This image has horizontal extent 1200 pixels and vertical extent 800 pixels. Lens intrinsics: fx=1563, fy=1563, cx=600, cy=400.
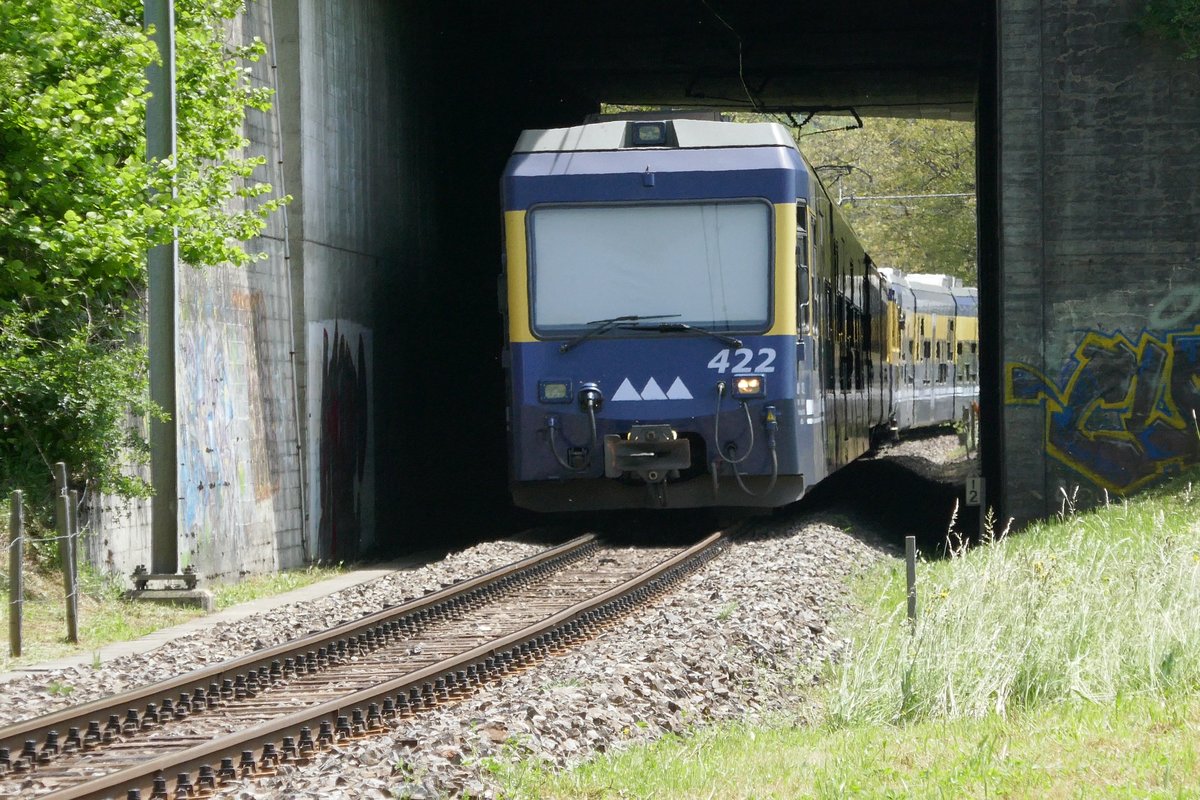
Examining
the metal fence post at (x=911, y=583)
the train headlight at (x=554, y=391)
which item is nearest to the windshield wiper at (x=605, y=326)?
the train headlight at (x=554, y=391)

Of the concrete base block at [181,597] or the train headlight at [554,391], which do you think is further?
the train headlight at [554,391]

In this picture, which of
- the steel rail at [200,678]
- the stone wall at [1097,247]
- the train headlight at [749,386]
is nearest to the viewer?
the steel rail at [200,678]

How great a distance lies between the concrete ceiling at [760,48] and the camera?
80.2 ft

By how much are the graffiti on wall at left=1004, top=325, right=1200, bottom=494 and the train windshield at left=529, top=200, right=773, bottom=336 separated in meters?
4.24

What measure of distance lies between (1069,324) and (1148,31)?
3.21 metres

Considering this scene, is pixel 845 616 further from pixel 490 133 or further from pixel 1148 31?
pixel 490 133

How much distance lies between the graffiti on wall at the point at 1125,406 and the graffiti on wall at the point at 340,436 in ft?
25.2

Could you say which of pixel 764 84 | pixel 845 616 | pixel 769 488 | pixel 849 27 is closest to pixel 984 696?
pixel 845 616

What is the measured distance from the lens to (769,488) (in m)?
15.1

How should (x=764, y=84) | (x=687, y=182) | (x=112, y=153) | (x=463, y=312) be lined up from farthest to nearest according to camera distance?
1. (x=764, y=84)
2. (x=463, y=312)
3. (x=687, y=182)
4. (x=112, y=153)

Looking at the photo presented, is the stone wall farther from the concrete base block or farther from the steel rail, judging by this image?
the concrete base block

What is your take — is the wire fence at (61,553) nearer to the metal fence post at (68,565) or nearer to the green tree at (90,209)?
the metal fence post at (68,565)

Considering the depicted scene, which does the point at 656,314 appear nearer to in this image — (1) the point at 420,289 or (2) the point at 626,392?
(2) the point at 626,392

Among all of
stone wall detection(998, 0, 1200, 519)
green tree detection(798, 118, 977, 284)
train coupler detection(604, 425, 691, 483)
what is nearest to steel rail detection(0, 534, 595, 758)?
train coupler detection(604, 425, 691, 483)
